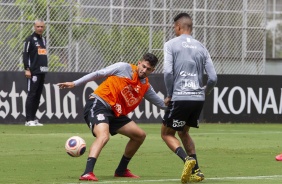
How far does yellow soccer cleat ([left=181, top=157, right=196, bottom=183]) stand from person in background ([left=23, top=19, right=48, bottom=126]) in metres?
11.1

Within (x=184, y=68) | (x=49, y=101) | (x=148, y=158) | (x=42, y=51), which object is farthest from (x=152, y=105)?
(x=184, y=68)

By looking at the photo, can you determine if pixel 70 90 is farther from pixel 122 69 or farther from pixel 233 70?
pixel 122 69

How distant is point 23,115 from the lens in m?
22.2

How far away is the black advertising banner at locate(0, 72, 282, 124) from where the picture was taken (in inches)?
872

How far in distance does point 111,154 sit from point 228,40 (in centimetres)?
1139

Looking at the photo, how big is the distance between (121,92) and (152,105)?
12.3m

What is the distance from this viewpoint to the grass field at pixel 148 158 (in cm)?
1123

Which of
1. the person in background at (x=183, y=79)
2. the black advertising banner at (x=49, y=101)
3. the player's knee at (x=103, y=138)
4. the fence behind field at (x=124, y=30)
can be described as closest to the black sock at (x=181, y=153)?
the person in background at (x=183, y=79)

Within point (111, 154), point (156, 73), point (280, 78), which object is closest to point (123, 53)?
point (156, 73)

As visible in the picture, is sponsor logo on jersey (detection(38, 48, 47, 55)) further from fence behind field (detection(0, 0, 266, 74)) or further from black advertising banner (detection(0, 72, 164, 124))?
fence behind field (detection(0, 0, 266, 74))

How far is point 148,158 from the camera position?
14078 mm

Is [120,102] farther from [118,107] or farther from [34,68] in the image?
[34,68]

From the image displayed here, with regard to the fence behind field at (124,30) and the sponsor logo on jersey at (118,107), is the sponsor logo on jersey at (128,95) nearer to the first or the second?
the sponsor logo on jersey at (118,107)

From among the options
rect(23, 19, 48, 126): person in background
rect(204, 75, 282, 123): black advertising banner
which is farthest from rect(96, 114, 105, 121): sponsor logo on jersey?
rect(204, 75, 282, 123): black advertising banner
